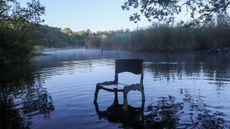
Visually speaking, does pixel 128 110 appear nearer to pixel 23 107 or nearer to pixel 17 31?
pixel 23 107

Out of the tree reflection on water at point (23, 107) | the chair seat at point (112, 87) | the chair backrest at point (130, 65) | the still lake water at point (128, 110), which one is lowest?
the tree reflection on water at point (23, 107)

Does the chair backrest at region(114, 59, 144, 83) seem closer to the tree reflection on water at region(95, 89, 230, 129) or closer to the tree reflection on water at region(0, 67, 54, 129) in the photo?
the tree reflection on water at region(95, 89, 230, 129)

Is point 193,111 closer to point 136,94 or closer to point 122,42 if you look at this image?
point 136,94

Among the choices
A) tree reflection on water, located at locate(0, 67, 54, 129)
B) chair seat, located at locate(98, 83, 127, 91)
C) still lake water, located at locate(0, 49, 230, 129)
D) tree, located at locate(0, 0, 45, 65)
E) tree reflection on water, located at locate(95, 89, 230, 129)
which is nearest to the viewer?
tree reflection on water, located at locate(95, 89, 230, 129)

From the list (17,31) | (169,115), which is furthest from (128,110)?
(17,31)

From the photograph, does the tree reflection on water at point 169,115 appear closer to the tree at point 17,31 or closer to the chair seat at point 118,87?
the chair seat at point 118,87

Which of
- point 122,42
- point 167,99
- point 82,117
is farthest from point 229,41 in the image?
point 82,117

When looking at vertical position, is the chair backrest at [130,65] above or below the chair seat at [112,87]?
above

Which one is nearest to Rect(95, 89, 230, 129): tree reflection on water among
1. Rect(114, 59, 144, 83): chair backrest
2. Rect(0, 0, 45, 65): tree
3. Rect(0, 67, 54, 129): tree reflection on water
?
Rect(114, 59, 144, 83): chair backrest

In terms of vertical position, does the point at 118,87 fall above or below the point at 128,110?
above

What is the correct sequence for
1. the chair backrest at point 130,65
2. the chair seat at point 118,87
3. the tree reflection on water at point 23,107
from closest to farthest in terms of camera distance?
the tree reflection on water at point 23,107 → the chair seat at point 118,87 → the chair backrest at point 130,65

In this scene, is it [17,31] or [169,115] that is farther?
[17,31]

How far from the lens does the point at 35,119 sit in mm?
8641

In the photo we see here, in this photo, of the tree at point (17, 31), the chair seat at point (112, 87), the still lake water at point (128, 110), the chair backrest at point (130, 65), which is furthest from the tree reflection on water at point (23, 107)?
the tree at point (17, 31)
